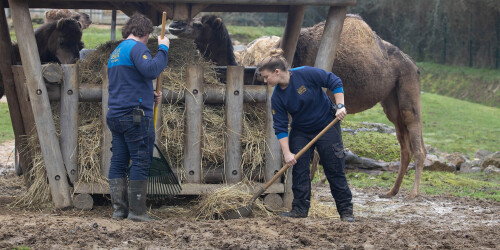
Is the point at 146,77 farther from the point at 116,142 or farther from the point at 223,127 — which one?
the point at 223,127

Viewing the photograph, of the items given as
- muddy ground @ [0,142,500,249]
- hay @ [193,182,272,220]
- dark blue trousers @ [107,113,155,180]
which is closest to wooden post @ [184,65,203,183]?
hay @ [193,182,272,220]

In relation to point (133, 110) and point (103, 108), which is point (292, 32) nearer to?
point (103, 108)

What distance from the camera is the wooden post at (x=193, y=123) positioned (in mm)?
6938

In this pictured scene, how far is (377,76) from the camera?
387 inches

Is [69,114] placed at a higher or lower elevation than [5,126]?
higher

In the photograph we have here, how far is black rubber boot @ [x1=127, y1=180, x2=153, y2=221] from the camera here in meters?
6.33

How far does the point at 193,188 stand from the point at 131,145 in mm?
976

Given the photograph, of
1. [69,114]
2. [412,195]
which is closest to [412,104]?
[412,195]

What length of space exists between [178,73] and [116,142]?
122 centimetres

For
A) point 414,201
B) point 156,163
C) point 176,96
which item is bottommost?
point 414,201

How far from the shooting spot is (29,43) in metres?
6.87

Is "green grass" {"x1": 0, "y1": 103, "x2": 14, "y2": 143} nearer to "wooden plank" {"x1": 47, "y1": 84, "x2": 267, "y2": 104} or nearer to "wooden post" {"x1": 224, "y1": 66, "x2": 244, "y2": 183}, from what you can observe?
"wooden plank" {"x1": 47, "y1": 84, "x2": 267, "y2": 104}

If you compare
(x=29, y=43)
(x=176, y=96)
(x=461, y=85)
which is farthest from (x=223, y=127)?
(x=461, y=85)

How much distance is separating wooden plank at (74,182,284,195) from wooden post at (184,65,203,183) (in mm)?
74
